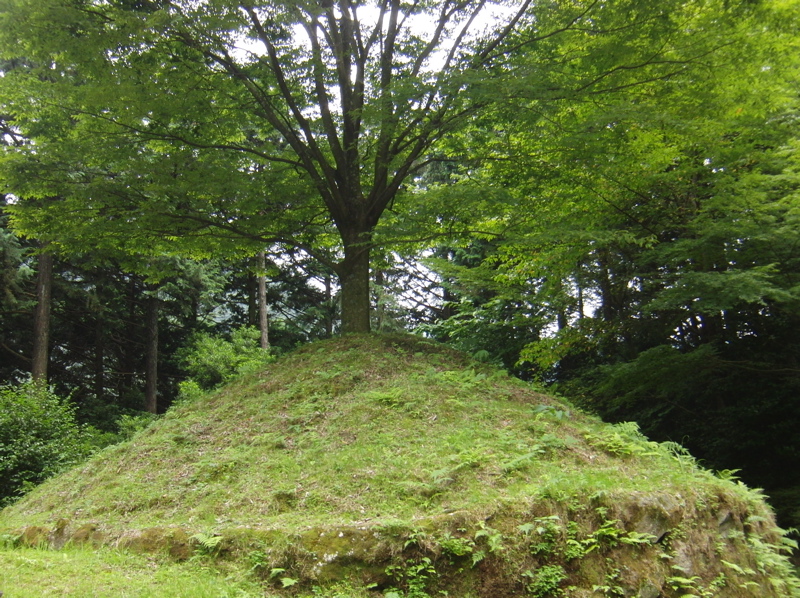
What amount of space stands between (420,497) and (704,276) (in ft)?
17.7

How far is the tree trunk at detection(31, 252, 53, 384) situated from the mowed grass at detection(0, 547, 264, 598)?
1266cm

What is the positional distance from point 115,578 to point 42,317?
47.1ft

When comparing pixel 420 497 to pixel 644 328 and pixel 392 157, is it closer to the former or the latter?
pixel 392 157

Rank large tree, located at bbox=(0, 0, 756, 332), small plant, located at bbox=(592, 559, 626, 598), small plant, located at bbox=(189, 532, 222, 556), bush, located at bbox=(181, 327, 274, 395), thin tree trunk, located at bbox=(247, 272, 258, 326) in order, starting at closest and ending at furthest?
small plant, located at bbox=(592, 559, 626, 598)
small plant, located at bbox=(189, 532, 222, 556)
large tree, located at bbox=(0, 0, 756, 332)
bush, located at bbox=(181, 327, 274, 395)
thin tree trunk, located at bbox=(247, 272, 258, 326)

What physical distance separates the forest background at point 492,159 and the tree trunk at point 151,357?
25.4 ft

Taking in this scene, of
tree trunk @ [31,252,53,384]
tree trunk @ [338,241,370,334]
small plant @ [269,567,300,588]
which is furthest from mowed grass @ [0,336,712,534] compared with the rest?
tree trunk @ [31,252,53,384]

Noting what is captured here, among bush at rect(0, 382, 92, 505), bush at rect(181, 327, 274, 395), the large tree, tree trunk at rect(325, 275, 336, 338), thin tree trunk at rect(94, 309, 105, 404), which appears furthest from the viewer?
tree trunk at rect(325, 275, 336, 338)

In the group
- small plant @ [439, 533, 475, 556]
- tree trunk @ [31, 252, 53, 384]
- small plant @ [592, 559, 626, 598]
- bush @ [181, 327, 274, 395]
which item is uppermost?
tree trunk @ [31, 252, 53, 384]

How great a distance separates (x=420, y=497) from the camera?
4.50m

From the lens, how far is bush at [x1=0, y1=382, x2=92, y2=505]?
367 inches

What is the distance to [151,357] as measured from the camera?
19.6 meters

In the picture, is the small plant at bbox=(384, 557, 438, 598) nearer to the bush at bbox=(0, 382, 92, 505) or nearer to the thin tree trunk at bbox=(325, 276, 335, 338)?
the bush at bbox=(0, 382, 92, 505)

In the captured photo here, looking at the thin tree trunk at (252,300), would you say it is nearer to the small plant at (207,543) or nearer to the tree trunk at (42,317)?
the tree trunk at (42,317)

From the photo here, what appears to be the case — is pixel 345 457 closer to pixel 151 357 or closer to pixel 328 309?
pixel 151 357
